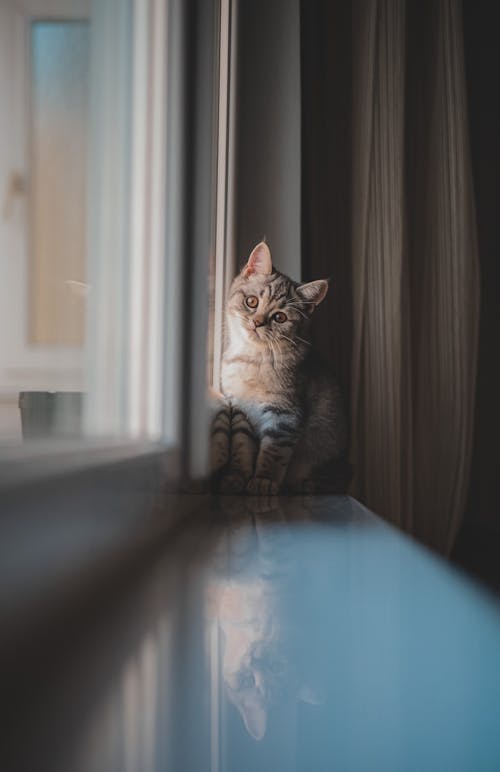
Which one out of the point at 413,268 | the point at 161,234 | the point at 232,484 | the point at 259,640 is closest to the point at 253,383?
the point at 232,484

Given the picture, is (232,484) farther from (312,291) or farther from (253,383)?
(312,291)

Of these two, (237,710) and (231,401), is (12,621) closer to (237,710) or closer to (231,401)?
(237,710)

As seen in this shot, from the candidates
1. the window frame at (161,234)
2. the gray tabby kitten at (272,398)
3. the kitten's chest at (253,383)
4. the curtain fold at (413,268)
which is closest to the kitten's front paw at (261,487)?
the gray tabby kitten at (272,398)

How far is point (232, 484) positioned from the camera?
4.41ft

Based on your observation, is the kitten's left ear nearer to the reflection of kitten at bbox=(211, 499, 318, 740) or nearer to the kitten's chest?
the kitten's chest

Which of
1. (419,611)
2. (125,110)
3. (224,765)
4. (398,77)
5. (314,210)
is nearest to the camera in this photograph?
(224,765)

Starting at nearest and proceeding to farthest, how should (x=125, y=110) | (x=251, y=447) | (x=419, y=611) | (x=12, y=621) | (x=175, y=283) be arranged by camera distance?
(x=12, y=621) < (x=419, y=611) < (x=125, y=110) < (x=175, y=283) < (x=251, y=447)

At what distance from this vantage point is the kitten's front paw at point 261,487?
1342mm

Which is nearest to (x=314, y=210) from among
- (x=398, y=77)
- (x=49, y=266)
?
(x=398, y=77)

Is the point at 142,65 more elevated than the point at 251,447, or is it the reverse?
the point at 142,65

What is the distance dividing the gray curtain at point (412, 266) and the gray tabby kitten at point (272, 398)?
35 cm

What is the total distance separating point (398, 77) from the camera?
1881 millimetres

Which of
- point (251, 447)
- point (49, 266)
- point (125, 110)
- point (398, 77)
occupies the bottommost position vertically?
point (251, 447)

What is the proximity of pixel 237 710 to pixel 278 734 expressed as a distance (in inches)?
1.0
